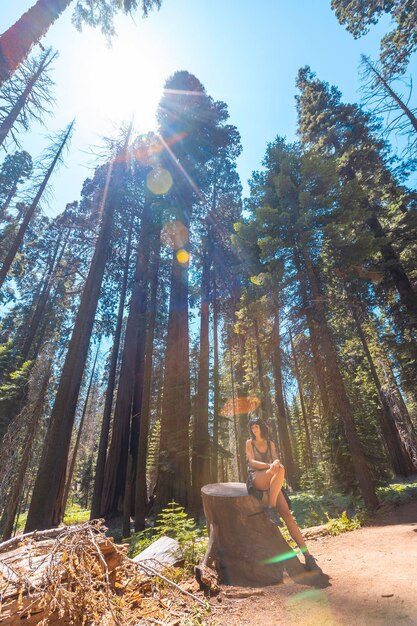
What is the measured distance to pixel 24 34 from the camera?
5.60 metres

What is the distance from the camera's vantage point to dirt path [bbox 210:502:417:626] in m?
2.23

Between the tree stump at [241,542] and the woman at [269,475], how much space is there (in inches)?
7.2

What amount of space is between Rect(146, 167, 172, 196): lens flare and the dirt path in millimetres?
14091

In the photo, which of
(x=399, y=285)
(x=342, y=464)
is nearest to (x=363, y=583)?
(x=342, y=464)

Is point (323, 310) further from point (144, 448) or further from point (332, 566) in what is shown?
point (144, 448)

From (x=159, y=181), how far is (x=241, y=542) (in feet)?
47.1

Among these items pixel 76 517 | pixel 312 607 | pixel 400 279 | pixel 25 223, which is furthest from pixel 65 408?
pixel 76 517

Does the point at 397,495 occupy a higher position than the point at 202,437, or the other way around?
the point at 202,437

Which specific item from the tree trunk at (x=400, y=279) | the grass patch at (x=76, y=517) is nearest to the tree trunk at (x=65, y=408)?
the tree trunk at (x=400, y=279)

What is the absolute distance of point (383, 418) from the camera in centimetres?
1550

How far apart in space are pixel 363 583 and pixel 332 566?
0.89 m

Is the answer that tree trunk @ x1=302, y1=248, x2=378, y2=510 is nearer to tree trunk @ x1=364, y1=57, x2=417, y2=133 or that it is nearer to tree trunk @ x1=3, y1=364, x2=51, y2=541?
tree trunk @ x1=364, y1=57, x2=417, y2=133

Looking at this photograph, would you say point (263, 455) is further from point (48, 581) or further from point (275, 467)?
point (48, 581)

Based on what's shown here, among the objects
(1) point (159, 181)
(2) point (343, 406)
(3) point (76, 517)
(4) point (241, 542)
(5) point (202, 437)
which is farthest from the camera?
(3) point (76, 517)
